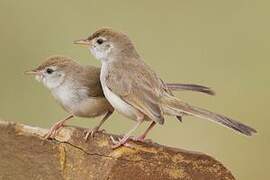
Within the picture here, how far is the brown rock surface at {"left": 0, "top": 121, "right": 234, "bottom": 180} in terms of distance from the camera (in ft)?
20.7

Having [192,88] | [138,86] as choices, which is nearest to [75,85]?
[138,86]

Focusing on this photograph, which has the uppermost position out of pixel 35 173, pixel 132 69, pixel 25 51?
pixel 132 69

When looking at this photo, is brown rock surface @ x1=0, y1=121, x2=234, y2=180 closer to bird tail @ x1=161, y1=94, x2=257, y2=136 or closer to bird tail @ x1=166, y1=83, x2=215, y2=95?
bird tail @ x1=161, y1=94, x2=257, y2=136

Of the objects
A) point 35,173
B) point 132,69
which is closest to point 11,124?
point 35,173

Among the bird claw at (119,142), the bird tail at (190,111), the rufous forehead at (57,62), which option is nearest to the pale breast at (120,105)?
the bird tail at (190,111)

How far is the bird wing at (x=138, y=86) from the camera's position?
6.65m

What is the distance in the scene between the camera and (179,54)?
12336 mm

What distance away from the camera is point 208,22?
13211mm

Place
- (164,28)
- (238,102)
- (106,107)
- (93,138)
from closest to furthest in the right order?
(93,138) < (106,107) < (238,102) < (164,28)

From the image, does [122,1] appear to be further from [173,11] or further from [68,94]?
[68,94]

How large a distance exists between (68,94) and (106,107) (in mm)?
283

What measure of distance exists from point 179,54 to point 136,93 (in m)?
5.63

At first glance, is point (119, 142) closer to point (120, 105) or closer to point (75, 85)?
point (120, 105)

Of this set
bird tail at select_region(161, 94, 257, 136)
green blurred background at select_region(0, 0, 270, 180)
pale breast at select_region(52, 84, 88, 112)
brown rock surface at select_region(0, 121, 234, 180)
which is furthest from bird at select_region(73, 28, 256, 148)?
green blurred background at select_region(0, 0, 270, 180)
